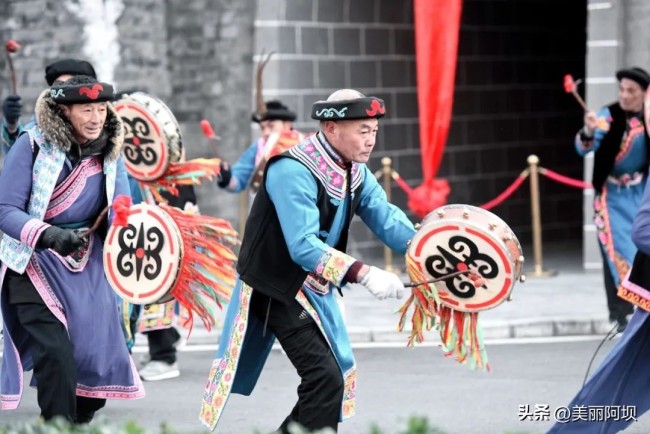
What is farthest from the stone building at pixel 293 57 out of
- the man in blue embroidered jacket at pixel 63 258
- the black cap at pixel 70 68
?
the man in blue embroidered jacket at pixel 63 258

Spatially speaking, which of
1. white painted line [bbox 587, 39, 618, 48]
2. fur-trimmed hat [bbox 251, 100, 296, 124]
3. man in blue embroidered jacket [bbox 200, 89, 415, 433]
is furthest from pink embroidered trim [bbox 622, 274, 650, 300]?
white painted line [bbox 587, 39, 618, 48]

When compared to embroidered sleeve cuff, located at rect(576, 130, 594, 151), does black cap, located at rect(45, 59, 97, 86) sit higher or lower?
higher

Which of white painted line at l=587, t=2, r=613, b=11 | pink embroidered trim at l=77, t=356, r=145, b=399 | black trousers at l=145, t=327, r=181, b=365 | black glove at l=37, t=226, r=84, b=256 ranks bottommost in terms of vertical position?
black trousers at l=145, t=327, r=181, b=365

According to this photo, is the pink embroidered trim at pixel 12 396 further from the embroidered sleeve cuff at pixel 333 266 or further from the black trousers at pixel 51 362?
the embroidered sleeve cuff at pixel 333 266

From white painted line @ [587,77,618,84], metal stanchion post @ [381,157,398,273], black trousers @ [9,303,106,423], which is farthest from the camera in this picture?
metal stanchion post @ [381,157,398,273]

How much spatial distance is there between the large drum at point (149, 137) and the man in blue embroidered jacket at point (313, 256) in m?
2.69

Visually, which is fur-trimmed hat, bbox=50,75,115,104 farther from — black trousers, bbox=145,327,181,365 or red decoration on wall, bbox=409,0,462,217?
red decoration on wall, bbox=409,0,462,217

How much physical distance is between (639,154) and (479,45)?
21.3 feet

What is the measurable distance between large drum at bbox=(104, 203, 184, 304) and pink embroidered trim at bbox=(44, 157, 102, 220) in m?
0.22

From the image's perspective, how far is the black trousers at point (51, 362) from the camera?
684 cm

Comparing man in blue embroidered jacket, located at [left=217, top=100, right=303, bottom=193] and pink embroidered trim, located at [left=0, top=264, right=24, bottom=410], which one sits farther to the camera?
man in blue embroidered jacket, located at [left=217, top=100, right=303, bottom=193]

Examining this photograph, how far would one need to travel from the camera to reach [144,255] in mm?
7250

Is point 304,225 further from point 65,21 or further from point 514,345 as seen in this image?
point 65,21

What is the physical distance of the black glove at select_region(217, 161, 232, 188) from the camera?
10.3 metres
